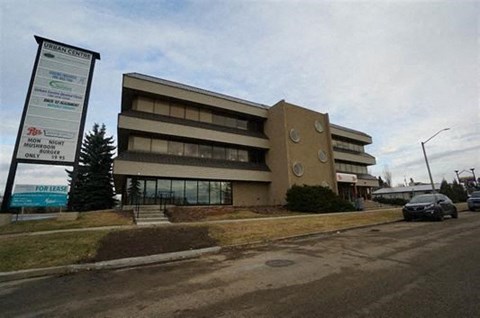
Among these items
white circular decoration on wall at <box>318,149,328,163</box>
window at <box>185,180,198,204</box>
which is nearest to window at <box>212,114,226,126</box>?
window at <box>185,180,198,204</box>

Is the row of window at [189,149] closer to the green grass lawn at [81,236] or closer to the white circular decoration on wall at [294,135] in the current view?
the white circular decoration on wall at [294,135]

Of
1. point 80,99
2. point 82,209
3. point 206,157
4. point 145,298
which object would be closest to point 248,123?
point 206,157

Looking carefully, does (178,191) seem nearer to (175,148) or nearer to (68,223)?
(175,148)

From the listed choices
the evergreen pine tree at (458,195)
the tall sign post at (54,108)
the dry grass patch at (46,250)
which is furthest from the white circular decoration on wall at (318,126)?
the evergreen pine tree at (458,195)

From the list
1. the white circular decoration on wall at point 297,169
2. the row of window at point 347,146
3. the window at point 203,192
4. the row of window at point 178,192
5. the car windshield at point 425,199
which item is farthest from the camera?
the row of window at point 347,146

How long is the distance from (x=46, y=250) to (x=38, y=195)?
797cm

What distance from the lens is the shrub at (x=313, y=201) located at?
71.5 ft

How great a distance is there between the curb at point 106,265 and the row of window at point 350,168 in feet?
114

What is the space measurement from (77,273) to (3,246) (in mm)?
4041

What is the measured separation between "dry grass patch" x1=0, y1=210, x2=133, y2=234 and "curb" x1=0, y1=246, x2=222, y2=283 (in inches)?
251

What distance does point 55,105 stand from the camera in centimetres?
1598

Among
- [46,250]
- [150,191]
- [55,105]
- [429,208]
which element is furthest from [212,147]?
[46,250]

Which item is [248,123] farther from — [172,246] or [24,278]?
[24,278]

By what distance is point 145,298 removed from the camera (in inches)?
190
